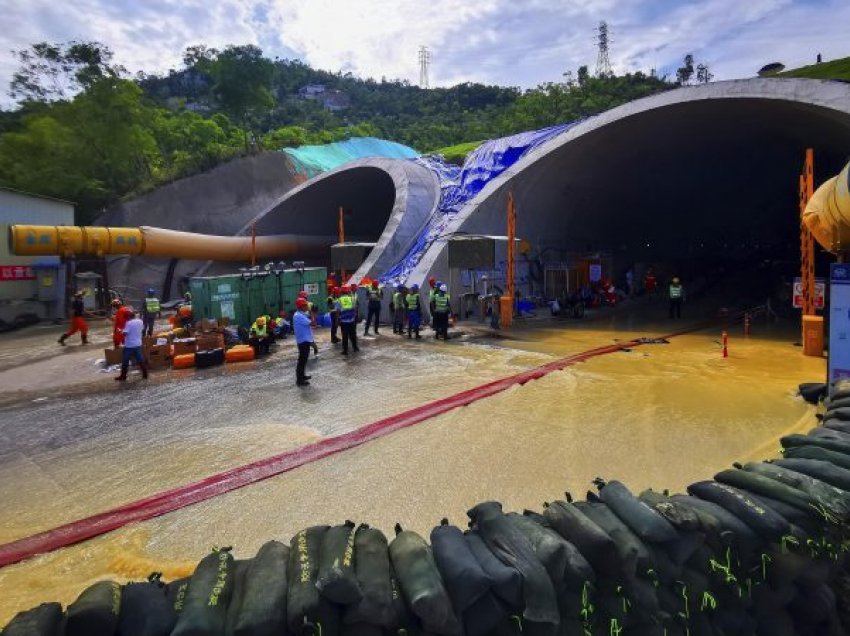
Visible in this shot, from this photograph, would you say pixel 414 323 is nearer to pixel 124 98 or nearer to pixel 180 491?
pixel 180 491

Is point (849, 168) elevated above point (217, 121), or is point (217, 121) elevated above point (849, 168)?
point (217, 121)

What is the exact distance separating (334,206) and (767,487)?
2975 cm

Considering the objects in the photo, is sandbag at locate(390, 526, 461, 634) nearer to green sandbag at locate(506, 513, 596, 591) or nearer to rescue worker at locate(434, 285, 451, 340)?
green sandbag at locate(506, 513, 596, 591)

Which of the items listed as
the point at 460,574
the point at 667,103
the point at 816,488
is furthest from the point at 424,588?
the point at 667,103

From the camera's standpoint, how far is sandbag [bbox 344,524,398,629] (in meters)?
2.83

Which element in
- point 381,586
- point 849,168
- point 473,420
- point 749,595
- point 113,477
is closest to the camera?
point 381,586

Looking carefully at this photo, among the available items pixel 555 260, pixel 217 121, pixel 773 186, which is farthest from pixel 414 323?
pixel 217 121

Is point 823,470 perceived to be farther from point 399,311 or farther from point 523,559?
point 399,311

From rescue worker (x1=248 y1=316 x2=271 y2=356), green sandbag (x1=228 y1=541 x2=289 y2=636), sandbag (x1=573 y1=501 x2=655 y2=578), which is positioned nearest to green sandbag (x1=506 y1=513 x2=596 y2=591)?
sandbag (x1=573 y1=501 x2=655 y2=578)

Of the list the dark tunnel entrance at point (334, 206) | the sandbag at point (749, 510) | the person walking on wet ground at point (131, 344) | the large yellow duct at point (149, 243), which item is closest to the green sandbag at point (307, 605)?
the sandbag at point (749, 510)

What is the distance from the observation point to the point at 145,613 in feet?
9.15

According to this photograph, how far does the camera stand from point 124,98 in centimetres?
3125

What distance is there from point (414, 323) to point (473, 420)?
25.9ft

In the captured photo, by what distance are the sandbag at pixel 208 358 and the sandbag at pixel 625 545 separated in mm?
10914
